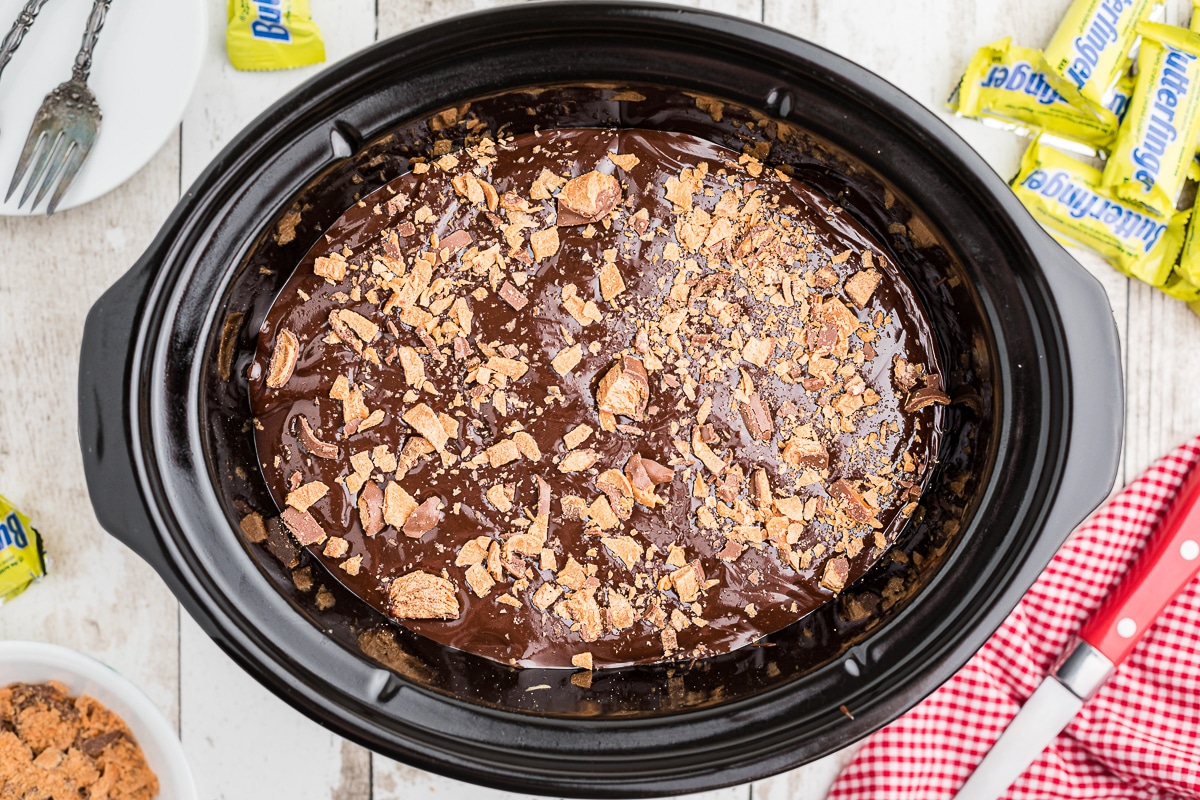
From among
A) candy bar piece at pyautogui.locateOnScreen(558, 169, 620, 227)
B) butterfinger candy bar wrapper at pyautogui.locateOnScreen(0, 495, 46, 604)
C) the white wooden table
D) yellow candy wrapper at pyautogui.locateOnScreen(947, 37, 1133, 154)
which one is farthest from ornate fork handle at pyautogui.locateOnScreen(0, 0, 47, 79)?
yellow candy wrapper at pyautogui.locateOnScreen(947, 37, 1133, 154)

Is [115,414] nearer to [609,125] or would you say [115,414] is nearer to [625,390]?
[625,390]

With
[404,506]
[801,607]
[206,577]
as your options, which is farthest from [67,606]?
[801,607]

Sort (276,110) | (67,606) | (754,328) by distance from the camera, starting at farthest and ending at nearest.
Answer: (67,606), (754,328), (276,110)

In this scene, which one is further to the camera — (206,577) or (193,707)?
(193,707)

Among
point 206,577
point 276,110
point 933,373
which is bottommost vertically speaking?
point 206,577

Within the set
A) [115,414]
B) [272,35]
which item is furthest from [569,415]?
[272,35]

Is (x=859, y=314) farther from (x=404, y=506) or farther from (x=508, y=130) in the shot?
(x=404, y=506)

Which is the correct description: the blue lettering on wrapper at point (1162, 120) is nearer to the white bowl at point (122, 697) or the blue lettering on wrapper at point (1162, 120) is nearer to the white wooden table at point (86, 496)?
the white wooden table at point (86, 496)

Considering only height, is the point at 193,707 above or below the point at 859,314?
below
